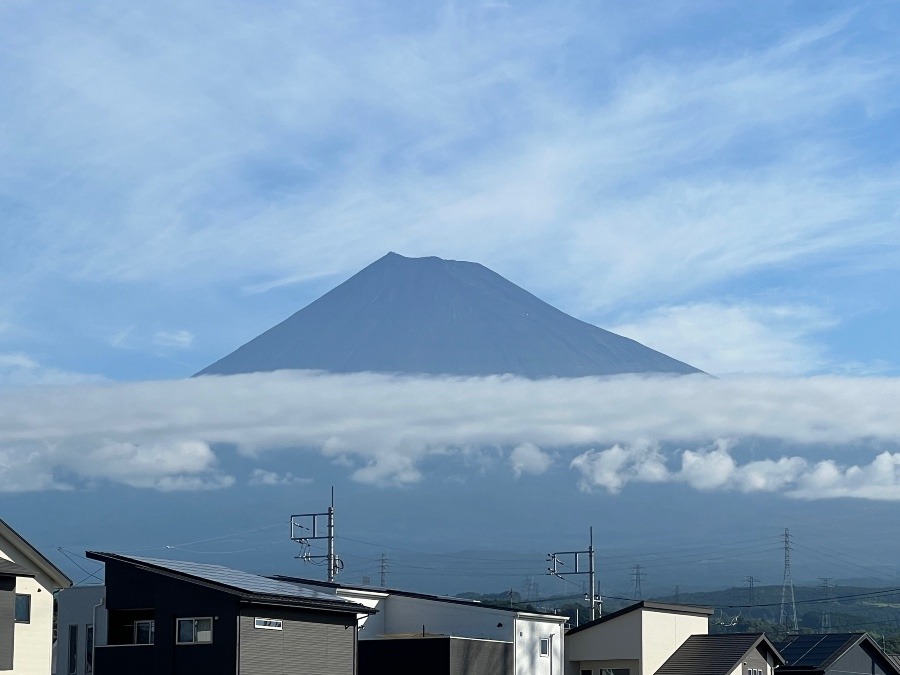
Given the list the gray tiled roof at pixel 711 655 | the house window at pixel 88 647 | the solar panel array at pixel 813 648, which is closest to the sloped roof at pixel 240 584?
the house window at pixel 88 647

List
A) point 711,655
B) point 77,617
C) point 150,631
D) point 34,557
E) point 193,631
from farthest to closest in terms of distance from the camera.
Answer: point 711,655, point 77,617, point 150,631, point 193,631, point 34,557

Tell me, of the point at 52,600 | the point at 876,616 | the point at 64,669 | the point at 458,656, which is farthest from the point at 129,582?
the point at 876,616

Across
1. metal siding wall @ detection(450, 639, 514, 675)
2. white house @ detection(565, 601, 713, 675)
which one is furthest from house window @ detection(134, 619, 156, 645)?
white house @ detection(565, 601, 713, 675)

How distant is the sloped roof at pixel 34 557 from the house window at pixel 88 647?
4936 millimetres

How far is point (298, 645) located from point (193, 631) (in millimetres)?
2802

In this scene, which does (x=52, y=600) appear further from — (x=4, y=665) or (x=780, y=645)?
(x=780, y=645)

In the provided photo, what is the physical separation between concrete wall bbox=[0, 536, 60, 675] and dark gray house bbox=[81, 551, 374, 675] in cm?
255

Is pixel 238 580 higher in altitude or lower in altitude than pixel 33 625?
higher

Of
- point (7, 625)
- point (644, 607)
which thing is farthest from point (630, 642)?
point (7, 625)

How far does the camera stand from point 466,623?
4734 cm

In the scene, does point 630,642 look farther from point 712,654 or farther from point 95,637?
point 95,637

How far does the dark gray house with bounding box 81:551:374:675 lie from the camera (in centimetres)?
3712

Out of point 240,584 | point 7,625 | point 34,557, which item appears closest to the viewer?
point 7,625

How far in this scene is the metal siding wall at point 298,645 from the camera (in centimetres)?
3712
